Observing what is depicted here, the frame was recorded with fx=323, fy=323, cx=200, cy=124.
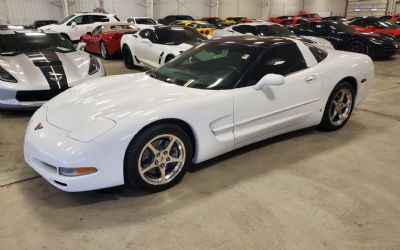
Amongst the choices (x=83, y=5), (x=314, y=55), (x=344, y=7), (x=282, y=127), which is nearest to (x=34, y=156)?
(x=282, y=127)

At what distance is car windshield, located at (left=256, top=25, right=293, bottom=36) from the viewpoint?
8.70 m

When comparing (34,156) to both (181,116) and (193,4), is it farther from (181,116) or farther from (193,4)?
(193,4)

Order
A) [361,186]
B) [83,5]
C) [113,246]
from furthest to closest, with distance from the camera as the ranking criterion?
[83,5], [361,186], [113,246]

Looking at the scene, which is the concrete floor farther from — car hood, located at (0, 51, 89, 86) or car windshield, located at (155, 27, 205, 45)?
car windshield, located at (155, 27, 205, 45)

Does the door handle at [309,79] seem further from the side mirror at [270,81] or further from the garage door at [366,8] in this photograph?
the garage door at [366,8]

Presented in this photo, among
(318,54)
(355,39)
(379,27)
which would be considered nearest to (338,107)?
(318,54)

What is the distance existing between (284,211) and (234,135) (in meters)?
0.83

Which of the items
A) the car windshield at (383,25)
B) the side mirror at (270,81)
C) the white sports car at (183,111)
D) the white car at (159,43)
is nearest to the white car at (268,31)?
the white car at (159,43)

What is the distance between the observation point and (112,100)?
9.05 ft

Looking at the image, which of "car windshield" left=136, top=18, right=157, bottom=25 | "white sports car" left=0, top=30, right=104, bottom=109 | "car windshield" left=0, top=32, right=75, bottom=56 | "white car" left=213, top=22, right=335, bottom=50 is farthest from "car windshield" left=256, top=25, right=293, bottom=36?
"car windshield" left=136, top=18, right=157, bottom=25

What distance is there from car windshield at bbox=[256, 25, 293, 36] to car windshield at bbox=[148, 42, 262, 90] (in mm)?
5594

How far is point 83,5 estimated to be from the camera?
19703 millimetres

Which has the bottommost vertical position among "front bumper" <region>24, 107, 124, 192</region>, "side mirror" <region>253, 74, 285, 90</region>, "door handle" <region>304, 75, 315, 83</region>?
"front bumper" <region>24, 107, 124, 192</region>

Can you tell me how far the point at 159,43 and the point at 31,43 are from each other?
254 cm
